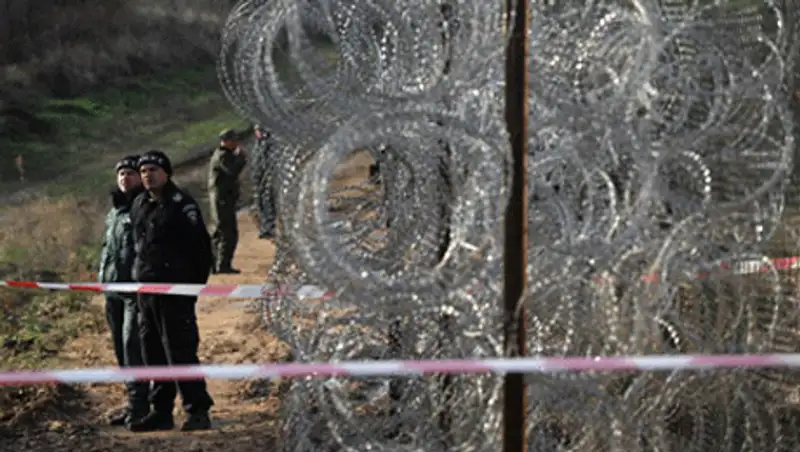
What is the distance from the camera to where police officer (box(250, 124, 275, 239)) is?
7947mm

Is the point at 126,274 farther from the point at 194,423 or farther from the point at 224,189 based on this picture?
the point at 224,189

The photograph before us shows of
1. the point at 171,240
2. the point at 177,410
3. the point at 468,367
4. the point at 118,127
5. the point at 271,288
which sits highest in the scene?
the point at 118,127

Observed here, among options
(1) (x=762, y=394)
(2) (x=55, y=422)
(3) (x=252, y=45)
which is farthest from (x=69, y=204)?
(1) (x=762, y=394)

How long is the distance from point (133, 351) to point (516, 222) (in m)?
3.97

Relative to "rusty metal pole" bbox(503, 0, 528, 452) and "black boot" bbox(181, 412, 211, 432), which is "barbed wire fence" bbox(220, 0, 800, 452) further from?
"black boot" bbox(181, 412, 211, 432)

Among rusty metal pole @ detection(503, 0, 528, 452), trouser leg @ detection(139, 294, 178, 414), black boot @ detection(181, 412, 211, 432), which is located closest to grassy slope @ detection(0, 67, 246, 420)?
trouser leg @ detection(139, 294, 178, 414)

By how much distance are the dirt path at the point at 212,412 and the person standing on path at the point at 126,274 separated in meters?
0.18

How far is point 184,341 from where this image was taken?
7.21 m

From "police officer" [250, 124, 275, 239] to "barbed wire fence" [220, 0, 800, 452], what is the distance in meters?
1.58

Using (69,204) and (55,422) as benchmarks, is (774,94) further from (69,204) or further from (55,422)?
(69,204)

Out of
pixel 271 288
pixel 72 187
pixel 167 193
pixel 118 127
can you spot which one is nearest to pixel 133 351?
pixel 167 193

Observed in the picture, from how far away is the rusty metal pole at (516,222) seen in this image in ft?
13.3

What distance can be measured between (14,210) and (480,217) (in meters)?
12.2

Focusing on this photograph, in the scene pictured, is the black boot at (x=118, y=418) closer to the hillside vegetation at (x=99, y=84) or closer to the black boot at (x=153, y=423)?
the black boot at (x=153, y=423)
